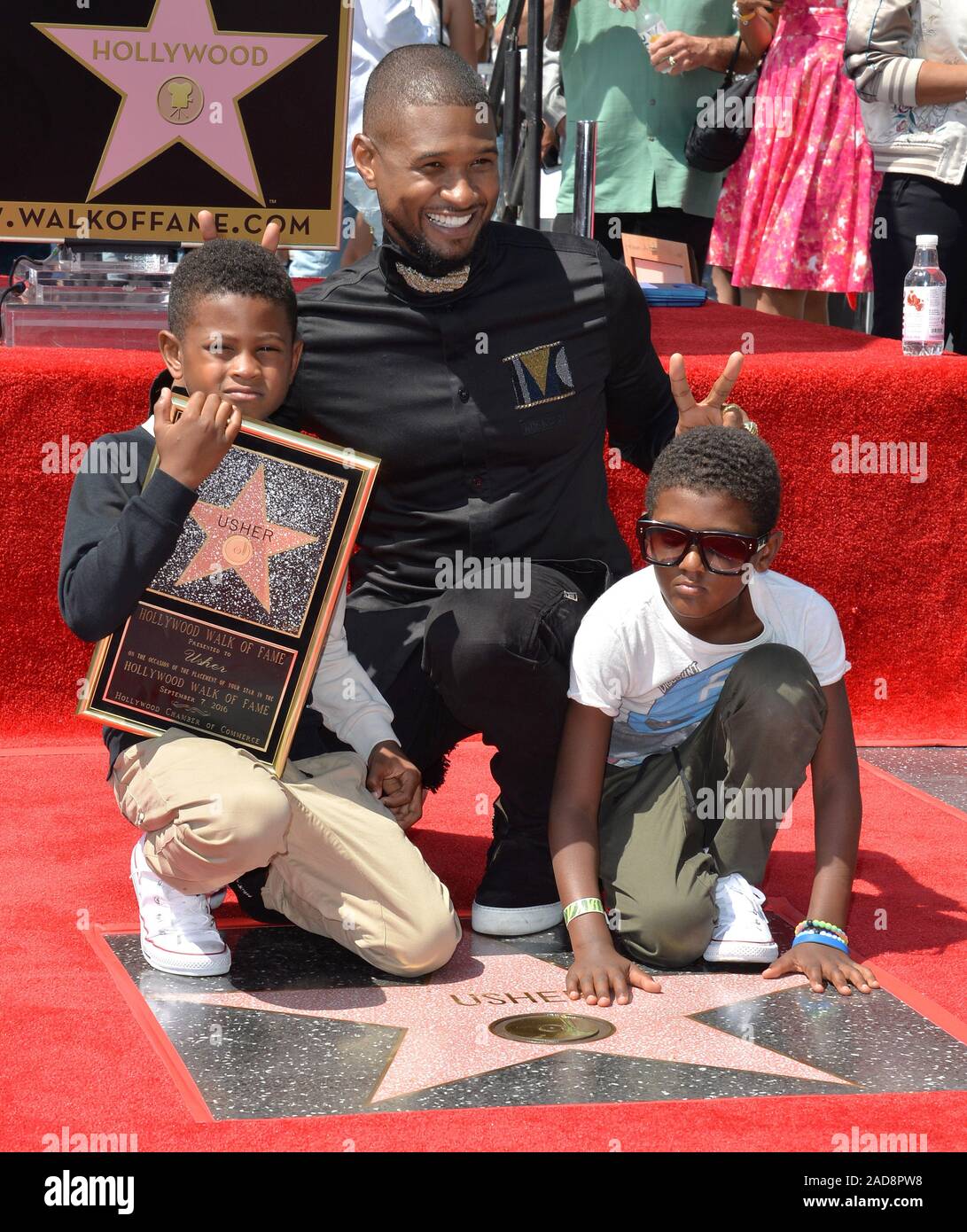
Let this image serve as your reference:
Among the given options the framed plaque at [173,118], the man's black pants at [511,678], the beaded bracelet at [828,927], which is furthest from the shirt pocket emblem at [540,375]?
the framed plaque at [173,118]

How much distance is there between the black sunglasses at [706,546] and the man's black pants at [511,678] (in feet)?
0.81

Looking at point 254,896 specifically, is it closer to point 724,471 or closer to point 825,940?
point 825,940

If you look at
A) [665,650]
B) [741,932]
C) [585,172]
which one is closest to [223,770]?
[665,650]

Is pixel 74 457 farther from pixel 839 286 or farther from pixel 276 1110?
pixel 839 286

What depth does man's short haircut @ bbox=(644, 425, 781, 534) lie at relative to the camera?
261 cm

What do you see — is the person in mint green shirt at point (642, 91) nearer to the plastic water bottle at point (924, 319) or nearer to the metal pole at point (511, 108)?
the metal pole at point (511, 108)

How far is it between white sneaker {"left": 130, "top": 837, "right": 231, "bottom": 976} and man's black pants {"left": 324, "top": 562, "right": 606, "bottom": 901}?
1.38 ft

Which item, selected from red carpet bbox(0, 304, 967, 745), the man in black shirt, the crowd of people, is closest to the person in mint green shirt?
the crowd of people

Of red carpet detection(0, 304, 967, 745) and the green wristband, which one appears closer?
the green wristband

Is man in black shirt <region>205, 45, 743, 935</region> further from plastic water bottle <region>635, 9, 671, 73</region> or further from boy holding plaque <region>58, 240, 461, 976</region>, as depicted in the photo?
plastic water bottle <region>635, 9, 671, 73</region>

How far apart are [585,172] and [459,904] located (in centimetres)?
253

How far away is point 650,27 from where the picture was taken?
486cm

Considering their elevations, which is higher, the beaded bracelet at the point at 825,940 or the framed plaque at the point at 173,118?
the framed plaque at the point at 173,118

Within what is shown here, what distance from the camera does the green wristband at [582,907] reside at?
254cm
